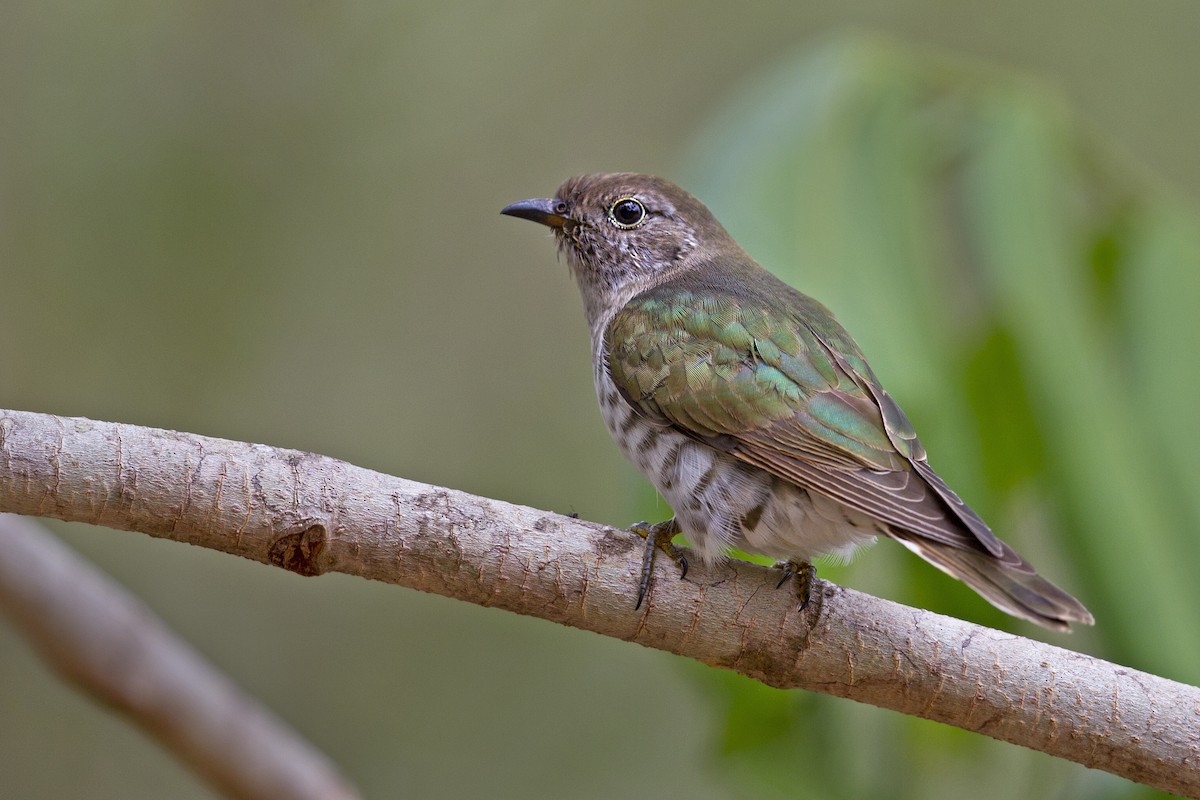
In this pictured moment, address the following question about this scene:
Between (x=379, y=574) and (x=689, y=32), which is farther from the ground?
(x=689, y=32)

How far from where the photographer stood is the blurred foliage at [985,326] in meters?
2.81

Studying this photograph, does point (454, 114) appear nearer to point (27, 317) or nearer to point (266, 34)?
point (266, 34)

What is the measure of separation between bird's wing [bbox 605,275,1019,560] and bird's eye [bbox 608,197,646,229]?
507mm

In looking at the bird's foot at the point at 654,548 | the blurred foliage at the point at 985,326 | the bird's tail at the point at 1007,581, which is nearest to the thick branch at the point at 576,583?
the bird's foot at the point at 654,548

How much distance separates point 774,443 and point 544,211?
4.35ft

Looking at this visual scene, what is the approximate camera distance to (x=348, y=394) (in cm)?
630

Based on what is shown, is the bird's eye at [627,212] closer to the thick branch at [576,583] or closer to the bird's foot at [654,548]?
the bird's foot at [654,548]

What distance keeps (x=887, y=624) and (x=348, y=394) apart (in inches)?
164

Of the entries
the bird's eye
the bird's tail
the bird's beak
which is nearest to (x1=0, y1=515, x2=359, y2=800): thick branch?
the bird's beak

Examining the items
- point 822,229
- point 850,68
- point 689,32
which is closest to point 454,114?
point 689,32

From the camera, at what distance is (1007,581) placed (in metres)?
2.69

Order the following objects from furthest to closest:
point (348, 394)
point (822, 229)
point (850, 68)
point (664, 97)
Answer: point (664, 97) < point (348, 394) < point (850, 68) < point (822, 229)

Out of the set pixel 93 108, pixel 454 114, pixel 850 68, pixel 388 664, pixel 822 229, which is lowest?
pixel 388 664

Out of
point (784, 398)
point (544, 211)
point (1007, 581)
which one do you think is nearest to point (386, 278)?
point (544, 211)
